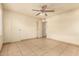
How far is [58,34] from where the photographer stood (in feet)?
18.4

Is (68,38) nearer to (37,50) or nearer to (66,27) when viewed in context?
(66,27)

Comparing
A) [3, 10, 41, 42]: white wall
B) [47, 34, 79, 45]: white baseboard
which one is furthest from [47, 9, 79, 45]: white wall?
[3, 10, 41, 42]: white wall

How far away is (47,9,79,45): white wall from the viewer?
14.2 ft

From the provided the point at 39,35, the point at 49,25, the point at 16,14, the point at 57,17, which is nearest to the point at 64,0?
Answer: the point at 16,14

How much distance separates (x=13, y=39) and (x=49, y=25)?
3324 millimetres

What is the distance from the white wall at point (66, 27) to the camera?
4.34 meters

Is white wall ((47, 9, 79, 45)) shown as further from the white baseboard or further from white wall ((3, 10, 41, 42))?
white wall ((3, 10, 41, 42))

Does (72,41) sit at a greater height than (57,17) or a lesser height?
lesser

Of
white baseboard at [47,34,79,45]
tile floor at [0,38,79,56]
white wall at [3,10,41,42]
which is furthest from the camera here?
white baseboard at [47,34,79,45]

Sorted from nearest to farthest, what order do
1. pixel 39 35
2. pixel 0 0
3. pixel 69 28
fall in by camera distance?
pixel 0 0
pixel 69 28
pixel 39 35

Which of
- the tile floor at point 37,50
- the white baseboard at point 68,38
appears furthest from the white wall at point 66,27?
the tile floor at point 37,50

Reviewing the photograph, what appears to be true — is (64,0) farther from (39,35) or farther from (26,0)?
(39,35)

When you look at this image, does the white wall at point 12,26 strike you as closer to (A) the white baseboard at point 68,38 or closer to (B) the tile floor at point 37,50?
(B) the tile floor at point 37,50

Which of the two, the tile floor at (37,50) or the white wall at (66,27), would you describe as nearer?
the tile floor at (37,50)
